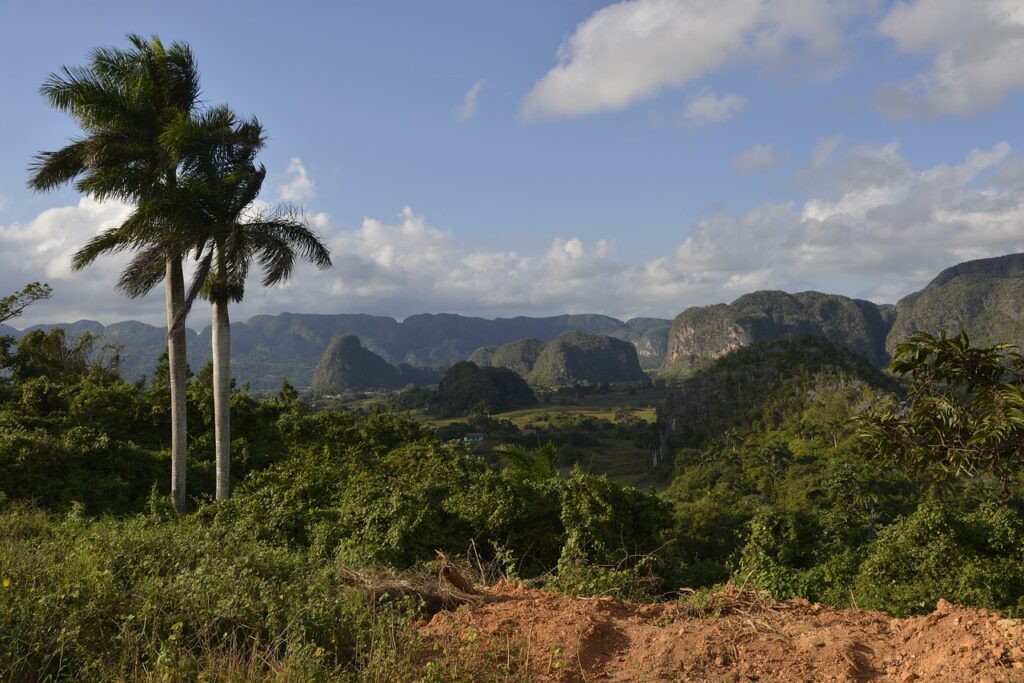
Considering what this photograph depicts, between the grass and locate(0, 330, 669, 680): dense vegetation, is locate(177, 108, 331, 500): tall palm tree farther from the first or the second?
the grass

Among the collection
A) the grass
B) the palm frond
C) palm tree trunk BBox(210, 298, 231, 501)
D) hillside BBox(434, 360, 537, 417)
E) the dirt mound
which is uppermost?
the palm frond

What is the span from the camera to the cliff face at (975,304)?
131750 millimetres

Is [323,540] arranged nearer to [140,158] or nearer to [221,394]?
[221,394]

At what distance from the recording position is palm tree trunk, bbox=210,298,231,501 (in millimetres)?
11102

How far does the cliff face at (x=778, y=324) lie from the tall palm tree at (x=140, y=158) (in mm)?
167431

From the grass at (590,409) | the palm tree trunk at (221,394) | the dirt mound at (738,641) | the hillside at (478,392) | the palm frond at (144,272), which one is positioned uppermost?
the palm frond at (144,272)

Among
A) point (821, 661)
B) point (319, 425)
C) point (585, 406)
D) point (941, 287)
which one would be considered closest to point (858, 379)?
point (585, 406)

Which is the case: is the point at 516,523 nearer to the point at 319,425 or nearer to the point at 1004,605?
the point at 1004,605

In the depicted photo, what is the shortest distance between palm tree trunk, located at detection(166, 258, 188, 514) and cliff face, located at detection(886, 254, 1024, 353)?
426ft

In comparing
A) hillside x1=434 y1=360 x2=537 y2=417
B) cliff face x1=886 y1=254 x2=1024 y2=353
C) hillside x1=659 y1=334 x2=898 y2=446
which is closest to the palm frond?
hillside x1=659 y1=334 x2=898 y2=446

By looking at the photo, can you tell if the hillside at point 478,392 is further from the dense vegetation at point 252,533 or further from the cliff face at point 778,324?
the dense vegetation at point 252,533

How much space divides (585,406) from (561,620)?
110 meters

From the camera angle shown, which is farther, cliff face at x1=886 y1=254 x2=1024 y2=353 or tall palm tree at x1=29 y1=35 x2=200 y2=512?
cliff face at x1=886 y1=254 x2=1024 y2=353

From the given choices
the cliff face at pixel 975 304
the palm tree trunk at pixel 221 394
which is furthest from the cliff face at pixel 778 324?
the palm tree trunk at pixel 221 394
